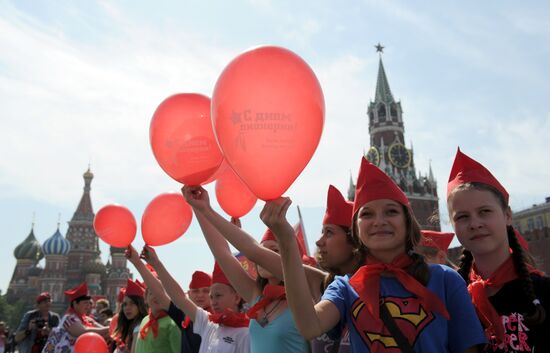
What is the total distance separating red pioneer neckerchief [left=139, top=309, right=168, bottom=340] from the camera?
14.5 feet

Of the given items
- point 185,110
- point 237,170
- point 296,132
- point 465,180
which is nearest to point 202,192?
point 185,110

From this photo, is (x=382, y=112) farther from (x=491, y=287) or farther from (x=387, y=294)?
(x=387, y=294)

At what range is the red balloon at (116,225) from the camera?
459cm

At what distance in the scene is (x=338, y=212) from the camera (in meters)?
2.89

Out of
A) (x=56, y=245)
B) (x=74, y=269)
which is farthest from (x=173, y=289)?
(x=56, y=245)

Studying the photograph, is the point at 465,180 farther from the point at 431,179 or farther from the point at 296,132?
the point at 431,179

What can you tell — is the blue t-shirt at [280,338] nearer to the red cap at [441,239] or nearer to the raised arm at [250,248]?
A: the raised arm at [250,248]

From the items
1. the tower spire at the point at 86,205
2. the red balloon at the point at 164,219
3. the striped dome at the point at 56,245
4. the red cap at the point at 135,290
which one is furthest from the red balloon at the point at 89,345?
the tower spire at the point at 86,205

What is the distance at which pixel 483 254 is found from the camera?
2.34 m

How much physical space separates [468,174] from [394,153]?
64.4m

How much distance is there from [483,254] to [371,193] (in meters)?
0.69

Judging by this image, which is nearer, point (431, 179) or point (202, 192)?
point (202, 192)

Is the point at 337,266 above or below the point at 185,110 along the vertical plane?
below

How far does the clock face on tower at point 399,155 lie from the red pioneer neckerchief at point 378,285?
6434 cm
